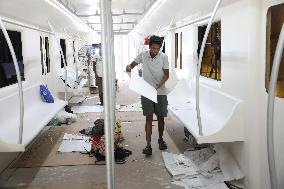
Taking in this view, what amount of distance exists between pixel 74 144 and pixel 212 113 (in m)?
2.35

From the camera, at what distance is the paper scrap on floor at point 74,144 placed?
525cm

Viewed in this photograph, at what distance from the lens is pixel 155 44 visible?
4699 mm

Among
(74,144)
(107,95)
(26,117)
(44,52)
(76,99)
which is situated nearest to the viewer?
(107,95)

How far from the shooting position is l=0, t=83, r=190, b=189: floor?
399 centimetres

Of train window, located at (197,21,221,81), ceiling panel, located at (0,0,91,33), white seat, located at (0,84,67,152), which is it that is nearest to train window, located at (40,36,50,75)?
ceiling panel, located at (0,0,91,33)

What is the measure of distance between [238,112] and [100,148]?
2092 mm

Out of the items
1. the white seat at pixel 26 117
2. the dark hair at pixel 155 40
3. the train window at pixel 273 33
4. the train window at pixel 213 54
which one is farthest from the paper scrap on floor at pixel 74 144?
the train window at pixel 273 33

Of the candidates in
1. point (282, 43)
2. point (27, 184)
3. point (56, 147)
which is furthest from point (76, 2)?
point (282, 43)

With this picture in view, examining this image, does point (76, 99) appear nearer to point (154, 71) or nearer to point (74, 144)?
point (74, 144)

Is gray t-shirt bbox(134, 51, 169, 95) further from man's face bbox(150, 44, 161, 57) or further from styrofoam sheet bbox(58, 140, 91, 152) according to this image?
styrofoam sheet bbox(58, 140, 91, 152)

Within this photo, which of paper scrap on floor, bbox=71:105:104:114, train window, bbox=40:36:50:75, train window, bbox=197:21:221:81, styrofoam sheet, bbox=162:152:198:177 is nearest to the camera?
styrofoam sheet, bbox=162:152:198:177

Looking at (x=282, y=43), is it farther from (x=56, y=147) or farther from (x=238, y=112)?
(x=56, y=147)

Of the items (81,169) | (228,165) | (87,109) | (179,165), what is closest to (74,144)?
(81,169)

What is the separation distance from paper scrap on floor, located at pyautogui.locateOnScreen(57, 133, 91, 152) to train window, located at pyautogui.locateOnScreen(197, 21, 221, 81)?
2299 mm
